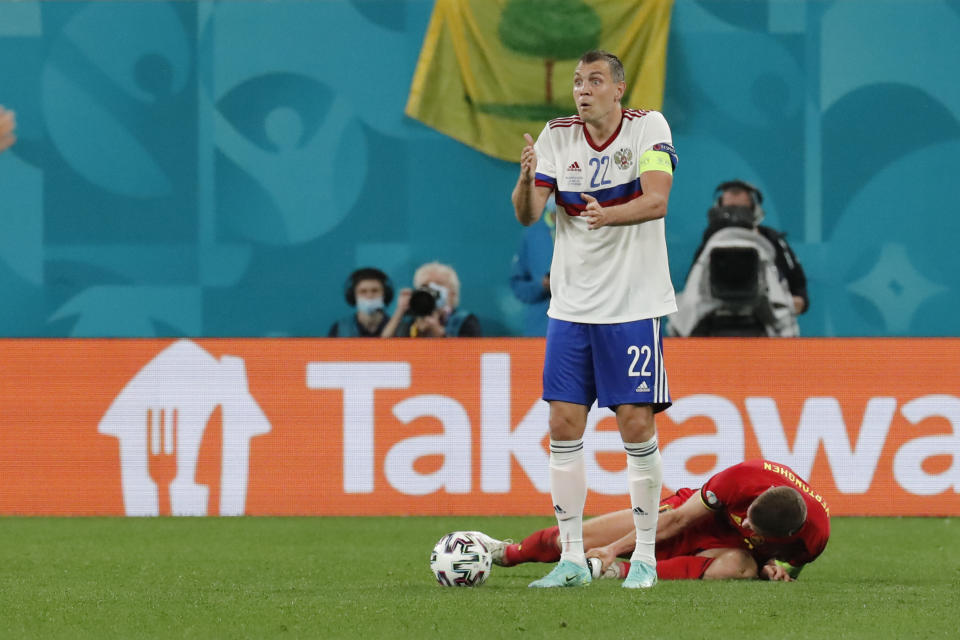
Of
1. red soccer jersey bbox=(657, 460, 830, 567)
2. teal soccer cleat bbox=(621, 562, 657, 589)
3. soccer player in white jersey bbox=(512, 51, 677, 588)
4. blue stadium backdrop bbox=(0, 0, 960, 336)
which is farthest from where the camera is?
blue stadium backdrop bbox=(0, 0, 960, 336)

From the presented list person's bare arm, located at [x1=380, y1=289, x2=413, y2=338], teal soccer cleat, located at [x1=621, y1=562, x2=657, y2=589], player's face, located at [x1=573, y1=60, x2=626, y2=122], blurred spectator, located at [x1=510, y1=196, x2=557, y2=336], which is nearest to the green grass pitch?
teal soccer cleat, located at [x1=621, y1=562, x2=657, y2=589]

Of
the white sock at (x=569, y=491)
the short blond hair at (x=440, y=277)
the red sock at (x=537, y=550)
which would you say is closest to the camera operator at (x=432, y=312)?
the short blond hair at (x=440, y=277)

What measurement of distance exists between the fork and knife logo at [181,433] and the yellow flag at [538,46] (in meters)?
4.85

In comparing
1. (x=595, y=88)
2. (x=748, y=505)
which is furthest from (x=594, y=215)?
(x=748, y=505)

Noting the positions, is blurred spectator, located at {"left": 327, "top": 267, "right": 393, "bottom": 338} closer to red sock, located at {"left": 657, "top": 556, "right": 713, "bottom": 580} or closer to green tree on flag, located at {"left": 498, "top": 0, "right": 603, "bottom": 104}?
green tree on flag, located at {"left": 498, "top": 0, "right": 603, "bottom": 104}

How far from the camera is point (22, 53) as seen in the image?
1354cm

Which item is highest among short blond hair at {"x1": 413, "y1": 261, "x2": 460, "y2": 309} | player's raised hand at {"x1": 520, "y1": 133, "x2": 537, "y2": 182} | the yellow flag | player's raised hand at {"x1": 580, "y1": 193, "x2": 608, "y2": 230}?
the yellow flag

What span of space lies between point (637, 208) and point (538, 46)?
7.90 metres

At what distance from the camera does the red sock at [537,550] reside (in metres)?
6.16

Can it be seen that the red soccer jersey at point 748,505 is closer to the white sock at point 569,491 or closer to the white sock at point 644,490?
the white sock at point 644,490

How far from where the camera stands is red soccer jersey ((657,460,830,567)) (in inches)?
237

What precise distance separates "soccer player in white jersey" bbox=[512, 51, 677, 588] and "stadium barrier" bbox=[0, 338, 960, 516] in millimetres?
3226

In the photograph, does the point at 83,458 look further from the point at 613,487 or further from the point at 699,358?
the point at 699,358

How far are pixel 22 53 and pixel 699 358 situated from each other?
25.3 feet
